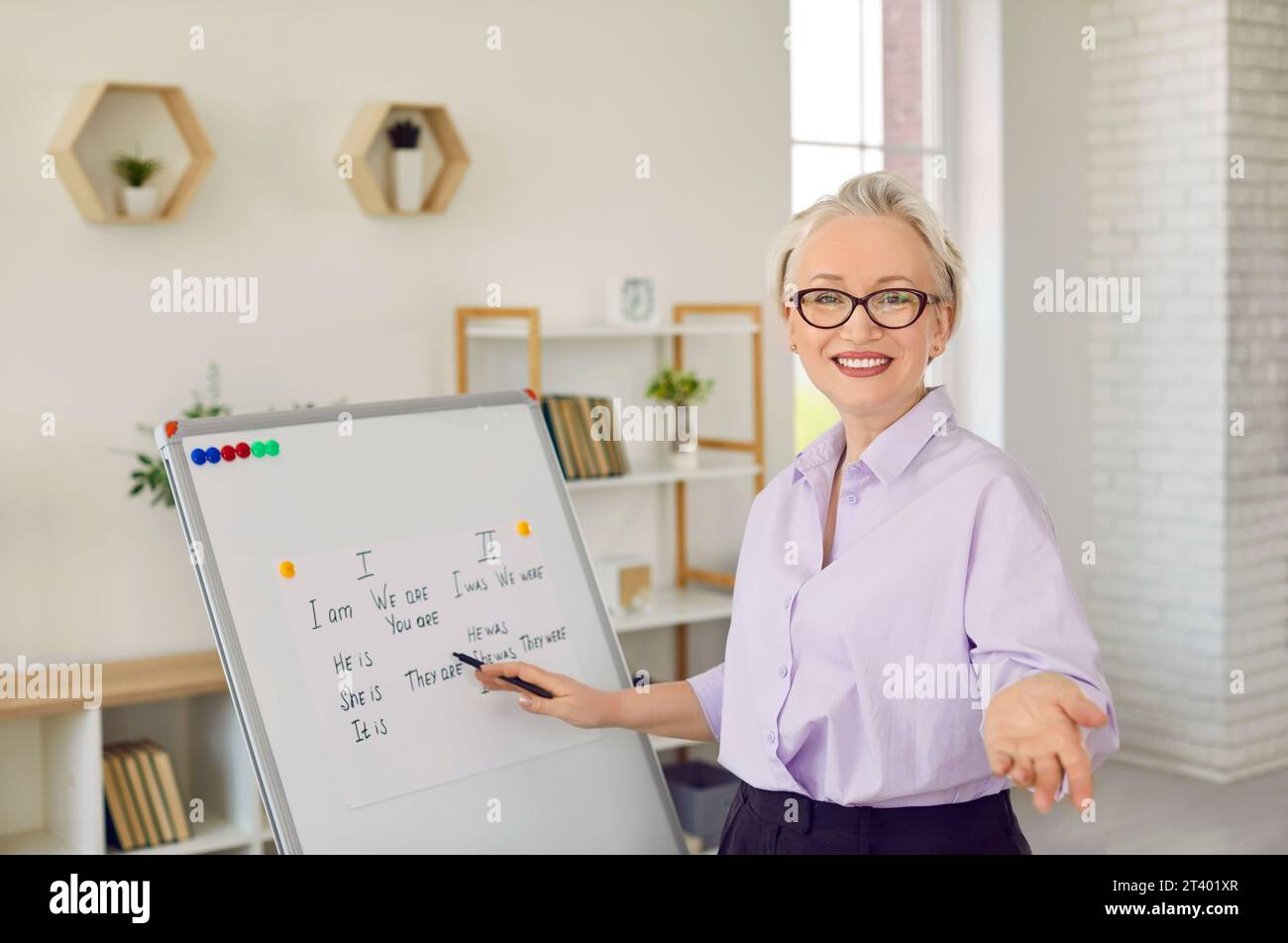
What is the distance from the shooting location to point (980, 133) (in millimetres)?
5195

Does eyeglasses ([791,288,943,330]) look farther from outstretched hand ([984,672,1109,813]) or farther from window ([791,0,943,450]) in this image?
window ([791,0,943,450])

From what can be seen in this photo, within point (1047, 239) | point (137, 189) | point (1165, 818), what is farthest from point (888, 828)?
point (1047, 239)

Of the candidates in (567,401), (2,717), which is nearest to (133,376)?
(2,717)

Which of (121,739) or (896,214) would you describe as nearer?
(896,214)

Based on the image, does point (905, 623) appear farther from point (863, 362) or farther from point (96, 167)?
point (96, 167)

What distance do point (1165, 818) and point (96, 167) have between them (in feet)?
11.8

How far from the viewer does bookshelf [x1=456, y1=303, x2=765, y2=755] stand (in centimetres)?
389

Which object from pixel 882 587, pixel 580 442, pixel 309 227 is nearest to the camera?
pixel 882 587

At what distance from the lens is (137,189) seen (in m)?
3.35

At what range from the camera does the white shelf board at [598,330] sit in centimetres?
387

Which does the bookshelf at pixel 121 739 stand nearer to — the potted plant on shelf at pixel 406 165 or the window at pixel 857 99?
the potted plant on shelf at pixel 406 165

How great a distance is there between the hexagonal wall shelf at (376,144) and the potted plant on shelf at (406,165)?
34 mm

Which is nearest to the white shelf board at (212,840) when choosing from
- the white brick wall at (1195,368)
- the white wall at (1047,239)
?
the white wall at (1047,239)
